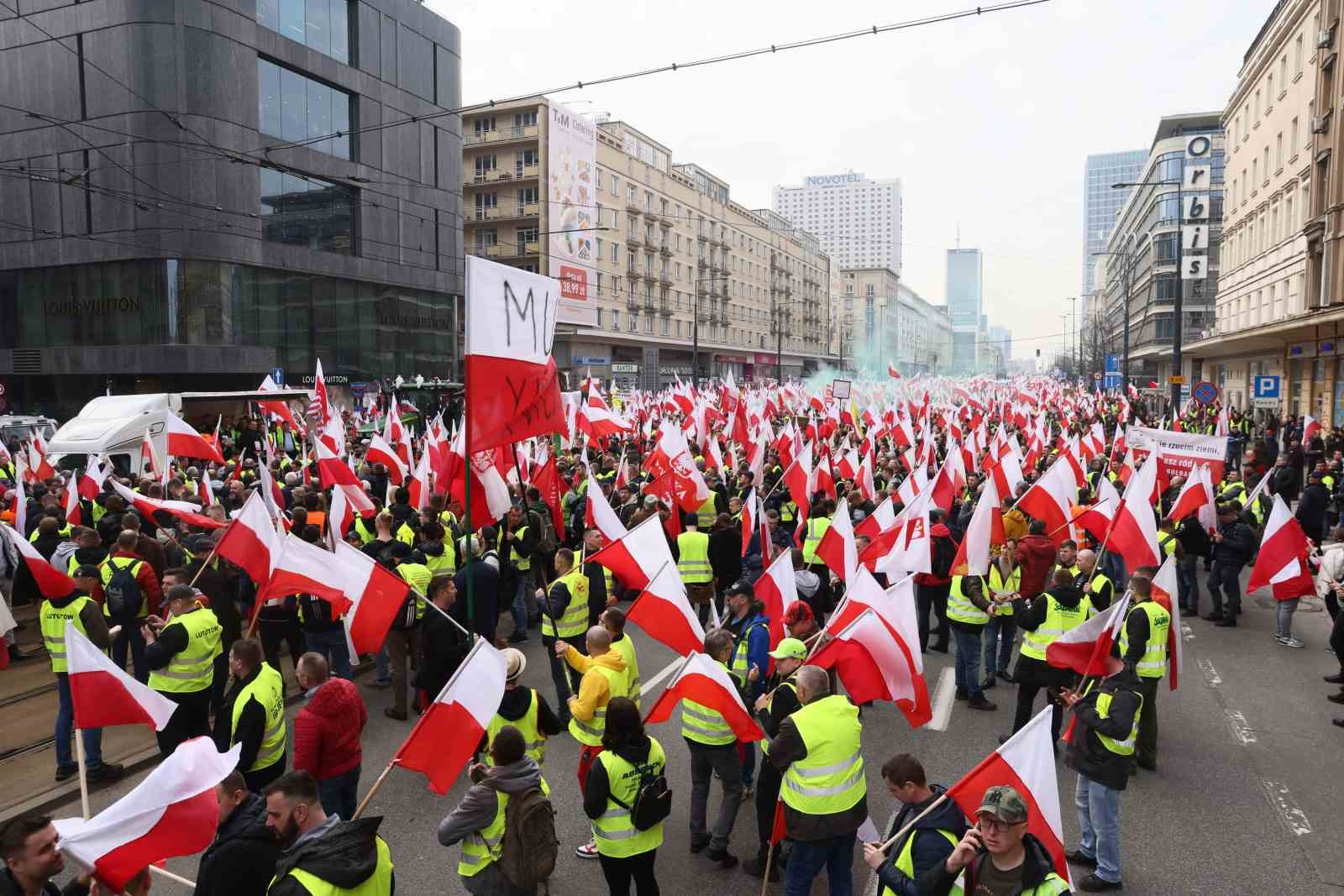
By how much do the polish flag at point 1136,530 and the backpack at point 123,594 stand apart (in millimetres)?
9064

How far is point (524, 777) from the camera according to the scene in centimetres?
431

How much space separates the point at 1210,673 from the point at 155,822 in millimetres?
9856

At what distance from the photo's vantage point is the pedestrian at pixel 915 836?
3846 millimetres

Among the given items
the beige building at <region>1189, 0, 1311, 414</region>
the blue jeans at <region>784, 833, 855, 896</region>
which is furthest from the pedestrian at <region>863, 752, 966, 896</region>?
the beige building at <region>1189, 0, 1311, 414</region>

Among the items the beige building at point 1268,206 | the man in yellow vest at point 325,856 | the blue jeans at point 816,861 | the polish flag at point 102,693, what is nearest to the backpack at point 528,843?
the man in yellow vest at point 325,856

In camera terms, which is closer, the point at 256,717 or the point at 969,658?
the point at 256,717

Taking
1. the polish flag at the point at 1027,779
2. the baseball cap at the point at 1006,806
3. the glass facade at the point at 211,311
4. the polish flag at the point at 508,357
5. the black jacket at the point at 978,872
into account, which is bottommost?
the black jacket at the point at 978,872

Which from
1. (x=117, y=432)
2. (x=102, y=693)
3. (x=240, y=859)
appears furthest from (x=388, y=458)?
(x=240, y=859)

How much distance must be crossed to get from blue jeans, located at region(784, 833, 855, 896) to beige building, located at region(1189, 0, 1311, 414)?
2729 cm

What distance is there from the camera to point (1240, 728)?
7.92 meters

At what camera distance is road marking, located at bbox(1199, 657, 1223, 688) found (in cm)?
909

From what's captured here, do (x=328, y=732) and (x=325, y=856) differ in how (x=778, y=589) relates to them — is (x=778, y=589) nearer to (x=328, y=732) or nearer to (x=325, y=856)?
(x=328, y=732)

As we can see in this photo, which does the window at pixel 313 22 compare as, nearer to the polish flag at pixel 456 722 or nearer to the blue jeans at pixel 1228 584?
the blue jeans at pixel 1228 584

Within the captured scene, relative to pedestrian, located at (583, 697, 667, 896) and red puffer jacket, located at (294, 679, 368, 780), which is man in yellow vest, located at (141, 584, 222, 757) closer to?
red puffer jacket, located at (294, 679, 368, 780)
